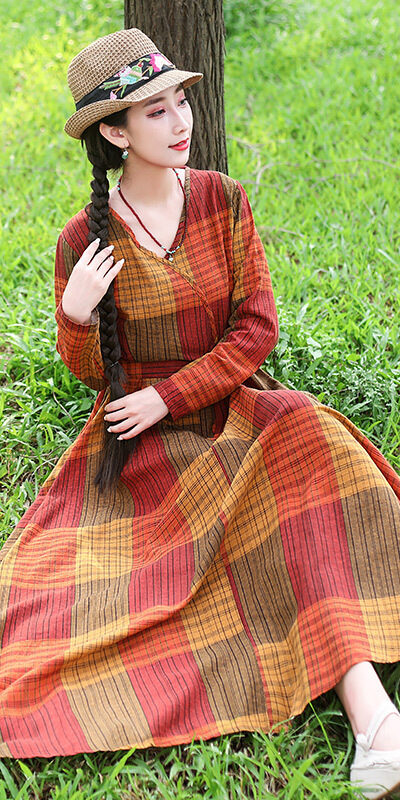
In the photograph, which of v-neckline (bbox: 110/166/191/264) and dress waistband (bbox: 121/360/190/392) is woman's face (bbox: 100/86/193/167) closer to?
v-neckline (bbox: 110/166/191/264)

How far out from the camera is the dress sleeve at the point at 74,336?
2.38 metres

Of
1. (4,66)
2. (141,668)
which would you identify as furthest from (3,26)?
(141,668)

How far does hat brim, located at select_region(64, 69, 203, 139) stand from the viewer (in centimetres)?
220

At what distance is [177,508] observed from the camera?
7.73ft

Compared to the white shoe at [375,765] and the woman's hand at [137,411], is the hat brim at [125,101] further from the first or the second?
the white shoe at [375,765]

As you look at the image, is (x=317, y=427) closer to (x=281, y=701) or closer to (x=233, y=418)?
(x=233, y=418)

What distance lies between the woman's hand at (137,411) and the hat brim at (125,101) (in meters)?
0.79

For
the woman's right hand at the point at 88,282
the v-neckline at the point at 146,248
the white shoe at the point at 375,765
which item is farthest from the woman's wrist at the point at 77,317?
the white shoe at the point at 375,765

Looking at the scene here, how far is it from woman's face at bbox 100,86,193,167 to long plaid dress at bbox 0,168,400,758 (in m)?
0.23

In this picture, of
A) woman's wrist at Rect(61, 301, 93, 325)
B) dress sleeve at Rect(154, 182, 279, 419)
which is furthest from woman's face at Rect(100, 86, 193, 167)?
woman's wrist at Rect(61, 301, 93, 325)

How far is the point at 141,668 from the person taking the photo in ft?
6.99

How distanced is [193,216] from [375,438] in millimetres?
1110

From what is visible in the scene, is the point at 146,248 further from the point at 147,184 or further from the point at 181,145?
the point at 181,145

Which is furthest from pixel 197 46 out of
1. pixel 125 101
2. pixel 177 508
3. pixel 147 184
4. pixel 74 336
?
pixel 177 508
